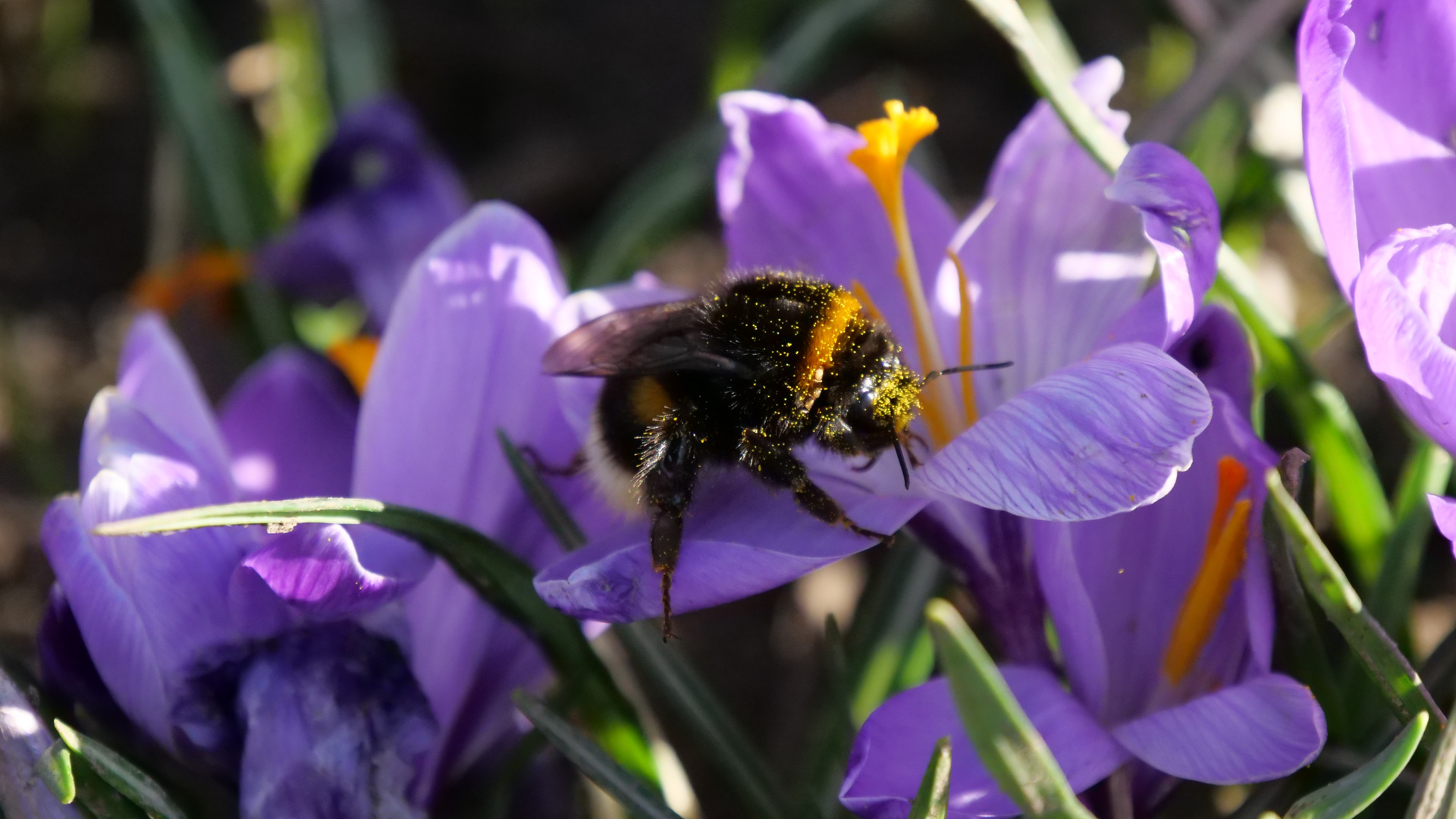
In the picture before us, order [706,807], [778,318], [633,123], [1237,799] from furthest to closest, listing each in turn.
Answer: [633,123] → [706,807] → [1237,799] → [778,318]

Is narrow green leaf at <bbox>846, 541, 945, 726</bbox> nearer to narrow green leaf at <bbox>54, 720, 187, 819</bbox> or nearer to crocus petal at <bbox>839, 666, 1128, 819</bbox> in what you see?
crocus petal at <bbox>839, 666, 1128, 819</bbox>

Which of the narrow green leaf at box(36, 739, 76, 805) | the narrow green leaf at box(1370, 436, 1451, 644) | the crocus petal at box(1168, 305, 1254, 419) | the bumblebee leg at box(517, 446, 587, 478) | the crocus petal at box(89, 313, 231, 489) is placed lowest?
the narrow green leaf at box(1370, 436, 1451, 644)

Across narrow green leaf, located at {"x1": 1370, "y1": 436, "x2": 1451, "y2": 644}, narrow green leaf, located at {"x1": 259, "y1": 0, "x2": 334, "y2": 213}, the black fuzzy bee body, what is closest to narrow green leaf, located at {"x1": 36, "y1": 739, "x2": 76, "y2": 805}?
the black fuzzy bee body

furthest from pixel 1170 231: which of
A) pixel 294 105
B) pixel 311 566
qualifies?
pixel 294 105

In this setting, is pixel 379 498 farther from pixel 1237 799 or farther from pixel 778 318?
pixel 1237 799

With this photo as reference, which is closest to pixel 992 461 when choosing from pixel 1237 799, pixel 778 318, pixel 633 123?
pixel 778 318

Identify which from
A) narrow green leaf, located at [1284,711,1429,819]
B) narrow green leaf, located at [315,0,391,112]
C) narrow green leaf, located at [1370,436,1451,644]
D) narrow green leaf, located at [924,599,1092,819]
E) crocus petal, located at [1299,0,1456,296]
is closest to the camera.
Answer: narrow green leaf, located at [924,599,1092,819]
